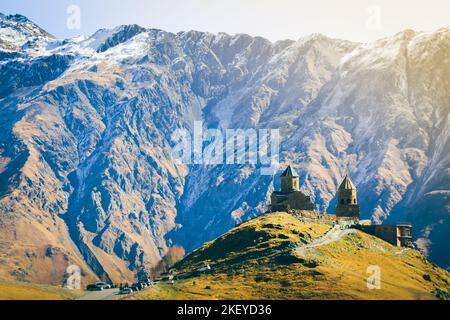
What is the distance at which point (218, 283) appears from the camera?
19788cm
